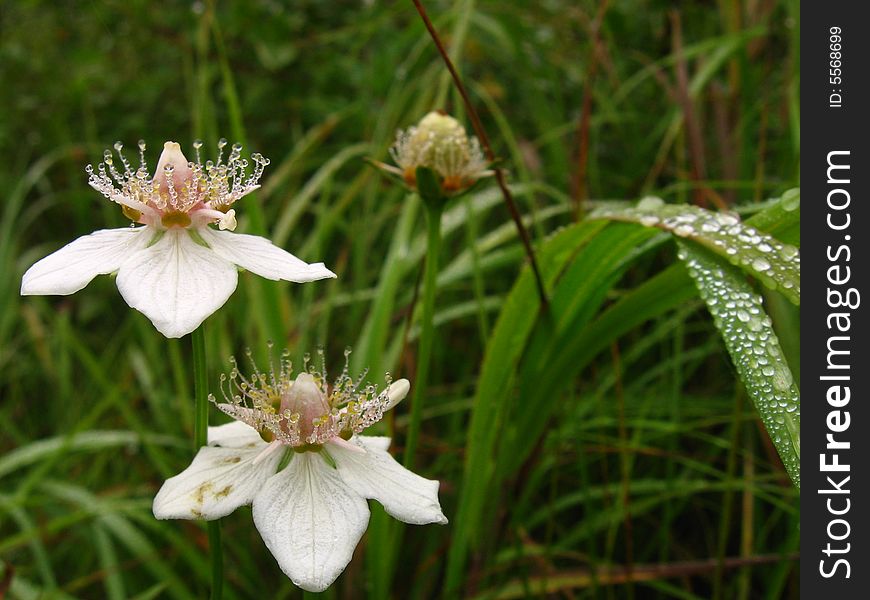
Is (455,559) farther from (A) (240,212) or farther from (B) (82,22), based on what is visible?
(B) (82,22)

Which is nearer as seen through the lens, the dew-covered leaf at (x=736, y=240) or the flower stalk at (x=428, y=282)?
the dew-covered leaf at (x=736, y=240)

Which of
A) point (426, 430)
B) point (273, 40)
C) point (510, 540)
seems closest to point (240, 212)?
point (273, 40)

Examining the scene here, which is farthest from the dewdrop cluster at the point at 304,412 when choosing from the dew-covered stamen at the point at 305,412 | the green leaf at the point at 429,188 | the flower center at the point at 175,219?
the green leaf at the point at 429,188

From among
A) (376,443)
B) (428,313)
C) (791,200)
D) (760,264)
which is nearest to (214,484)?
(376,443)

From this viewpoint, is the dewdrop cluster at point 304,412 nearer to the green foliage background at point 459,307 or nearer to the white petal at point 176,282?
the white petal at point 176,282

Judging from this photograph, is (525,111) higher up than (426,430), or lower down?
higher up

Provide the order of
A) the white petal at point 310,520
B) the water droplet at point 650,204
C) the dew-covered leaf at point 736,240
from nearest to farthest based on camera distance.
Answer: the white petal at point 310,520 → the dew-covered leaf at point 736,240 → the water droplet at point 650,204

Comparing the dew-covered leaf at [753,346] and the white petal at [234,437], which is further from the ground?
the dew-covered leaf at [753,346]
